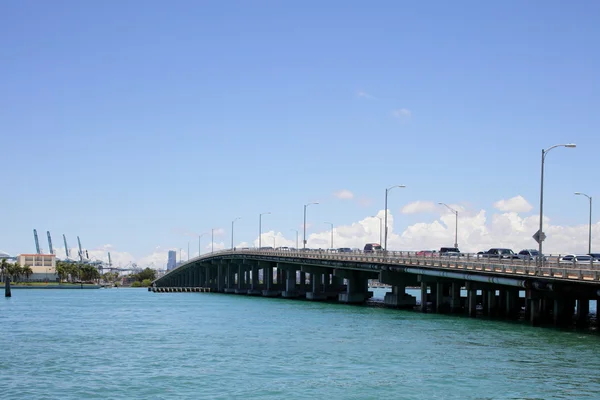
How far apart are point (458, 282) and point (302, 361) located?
42235 millimetres

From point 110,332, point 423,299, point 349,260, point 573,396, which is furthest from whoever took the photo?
point 349,260

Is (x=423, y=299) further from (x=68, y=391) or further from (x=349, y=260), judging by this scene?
(x=68, y=391)

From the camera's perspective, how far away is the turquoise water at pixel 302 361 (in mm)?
34125

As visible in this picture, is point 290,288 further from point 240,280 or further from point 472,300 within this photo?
point 472,300

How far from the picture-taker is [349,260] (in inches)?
3962

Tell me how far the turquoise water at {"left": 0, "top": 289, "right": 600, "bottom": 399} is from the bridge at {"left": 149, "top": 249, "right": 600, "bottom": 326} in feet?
12.3

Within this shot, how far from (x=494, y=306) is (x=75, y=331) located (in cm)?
4274

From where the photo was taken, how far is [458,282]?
8244 cm

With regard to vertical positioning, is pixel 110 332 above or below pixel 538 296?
below

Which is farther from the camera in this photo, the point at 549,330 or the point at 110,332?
the point at 110,332

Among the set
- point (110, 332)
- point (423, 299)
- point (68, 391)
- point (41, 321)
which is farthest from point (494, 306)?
point (68, 391)

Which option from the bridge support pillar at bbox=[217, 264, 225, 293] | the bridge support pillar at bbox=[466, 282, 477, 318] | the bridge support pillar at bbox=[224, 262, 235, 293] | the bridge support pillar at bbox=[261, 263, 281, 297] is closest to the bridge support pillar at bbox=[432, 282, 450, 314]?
the bridge support pillar at bbox=[466, 282, 477, 318]

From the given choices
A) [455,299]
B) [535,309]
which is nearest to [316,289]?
[455,299]

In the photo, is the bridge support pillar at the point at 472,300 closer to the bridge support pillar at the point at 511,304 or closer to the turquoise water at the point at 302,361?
the bridge support pillar at the point at 511,304
